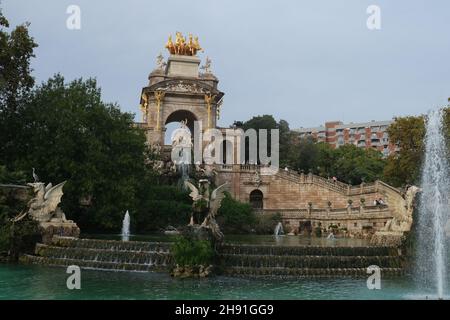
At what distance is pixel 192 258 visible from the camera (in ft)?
54.7

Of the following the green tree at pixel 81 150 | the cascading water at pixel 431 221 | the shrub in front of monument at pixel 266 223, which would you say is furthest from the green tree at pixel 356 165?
the cascading water at pixel 431 221

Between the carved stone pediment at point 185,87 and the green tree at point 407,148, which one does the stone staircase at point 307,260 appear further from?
the carved stone pediment at point 185,87

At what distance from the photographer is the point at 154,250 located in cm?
1866

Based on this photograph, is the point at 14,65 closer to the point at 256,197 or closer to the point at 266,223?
the point at 266,223

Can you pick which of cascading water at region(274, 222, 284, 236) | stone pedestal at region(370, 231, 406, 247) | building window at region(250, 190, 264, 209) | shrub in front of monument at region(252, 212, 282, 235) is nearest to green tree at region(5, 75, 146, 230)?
shrub in front of monument at region(252, 212, 282, 235)

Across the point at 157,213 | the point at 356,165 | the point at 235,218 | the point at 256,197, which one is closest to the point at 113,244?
the point at 157,213

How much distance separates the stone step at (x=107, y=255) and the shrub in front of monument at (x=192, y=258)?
99cm

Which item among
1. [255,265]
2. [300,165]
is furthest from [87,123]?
[300,165]

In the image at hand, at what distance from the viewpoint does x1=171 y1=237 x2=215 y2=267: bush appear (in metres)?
16.7

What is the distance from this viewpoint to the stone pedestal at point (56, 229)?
21297 mm

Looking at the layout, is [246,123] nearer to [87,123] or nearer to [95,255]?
[87,123]

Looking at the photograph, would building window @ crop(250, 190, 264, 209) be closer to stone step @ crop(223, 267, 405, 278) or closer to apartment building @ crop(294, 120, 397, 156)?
stone step @ crop(223, 267, 405, 278)

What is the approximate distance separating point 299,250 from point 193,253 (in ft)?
13.7

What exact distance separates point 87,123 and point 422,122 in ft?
76.9
